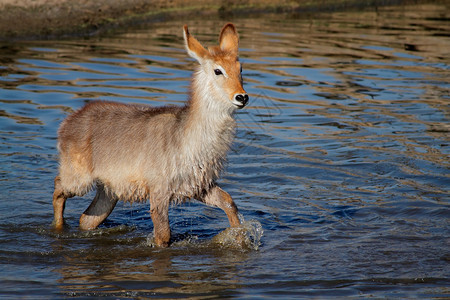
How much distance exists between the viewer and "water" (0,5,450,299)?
590cm

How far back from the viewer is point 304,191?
324 inches

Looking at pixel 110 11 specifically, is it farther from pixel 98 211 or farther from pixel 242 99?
pixel 242 99

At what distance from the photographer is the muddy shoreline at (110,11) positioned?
606 inches

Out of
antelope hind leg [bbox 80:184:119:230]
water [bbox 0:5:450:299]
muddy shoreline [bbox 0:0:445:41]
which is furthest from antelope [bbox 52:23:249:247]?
muddy shoreline [bbox 0:0:445:41]

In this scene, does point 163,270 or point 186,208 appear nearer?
point 163,270

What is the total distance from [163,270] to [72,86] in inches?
270

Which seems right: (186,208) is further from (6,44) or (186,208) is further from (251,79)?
(6,44)

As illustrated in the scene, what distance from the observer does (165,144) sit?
21.3ft

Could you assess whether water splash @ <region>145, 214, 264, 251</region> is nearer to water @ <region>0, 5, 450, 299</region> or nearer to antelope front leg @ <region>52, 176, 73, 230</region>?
water @ <region>0, 5, 450, 299</region>

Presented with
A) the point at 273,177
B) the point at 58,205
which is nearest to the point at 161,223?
the point at 58,205

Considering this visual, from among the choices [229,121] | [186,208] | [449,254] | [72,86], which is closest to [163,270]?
[229,121]

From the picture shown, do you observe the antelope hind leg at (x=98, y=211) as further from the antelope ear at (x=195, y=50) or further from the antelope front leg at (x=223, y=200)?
the antelope ear at (x=195, y=50)

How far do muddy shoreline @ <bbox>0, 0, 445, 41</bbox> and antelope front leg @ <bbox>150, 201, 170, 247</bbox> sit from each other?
9840 mm

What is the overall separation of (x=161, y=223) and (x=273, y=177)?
2.40 meters
